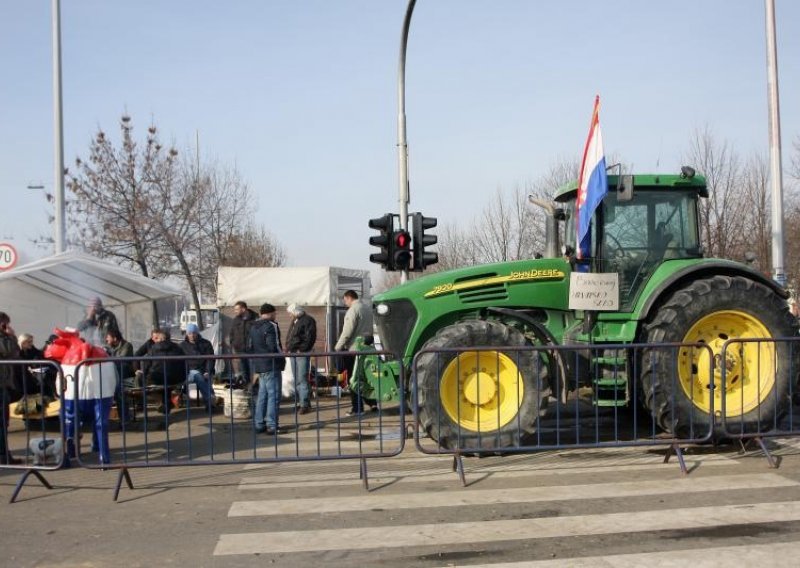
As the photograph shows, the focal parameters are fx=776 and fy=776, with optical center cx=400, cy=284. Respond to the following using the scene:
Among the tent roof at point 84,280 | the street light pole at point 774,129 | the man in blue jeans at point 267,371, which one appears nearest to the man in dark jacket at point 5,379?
the man in blue jeans at point 267,371

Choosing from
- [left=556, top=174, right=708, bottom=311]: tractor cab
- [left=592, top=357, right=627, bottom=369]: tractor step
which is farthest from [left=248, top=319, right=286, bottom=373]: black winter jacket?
[left=592, top=357, right=627, bottom=369]: tractor step

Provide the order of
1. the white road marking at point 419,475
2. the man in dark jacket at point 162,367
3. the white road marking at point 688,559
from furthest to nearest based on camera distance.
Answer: the man in dark jacket at point 162,367, the white road marking at point 419,475, the white road marking at point 688,559

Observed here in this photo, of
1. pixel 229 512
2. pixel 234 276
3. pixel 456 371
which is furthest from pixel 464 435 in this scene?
pixel 234 276

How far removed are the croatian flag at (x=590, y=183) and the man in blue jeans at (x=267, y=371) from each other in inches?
145

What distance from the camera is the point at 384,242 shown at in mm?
12094

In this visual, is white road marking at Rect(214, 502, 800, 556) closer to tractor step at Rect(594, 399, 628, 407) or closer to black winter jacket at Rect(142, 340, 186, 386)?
tractor step at Rect(594, 399, 628, 407)

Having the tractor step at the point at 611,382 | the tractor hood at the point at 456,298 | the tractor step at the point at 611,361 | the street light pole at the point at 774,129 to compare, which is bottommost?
the tractor step at the point at 611,382

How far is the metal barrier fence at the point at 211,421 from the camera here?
731 centimetres

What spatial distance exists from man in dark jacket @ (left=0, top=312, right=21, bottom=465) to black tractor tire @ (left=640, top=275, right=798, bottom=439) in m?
6.59

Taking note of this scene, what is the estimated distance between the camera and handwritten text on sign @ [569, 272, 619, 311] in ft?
27.2

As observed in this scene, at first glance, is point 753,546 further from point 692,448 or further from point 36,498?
point 36,498

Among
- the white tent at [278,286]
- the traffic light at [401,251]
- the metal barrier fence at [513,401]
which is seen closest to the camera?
the metal barrier fence at [513,401]

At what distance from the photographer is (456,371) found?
777 centimetres

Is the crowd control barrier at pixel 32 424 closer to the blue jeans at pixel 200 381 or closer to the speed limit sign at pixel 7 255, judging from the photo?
the blue jeans at pixel 200 381
